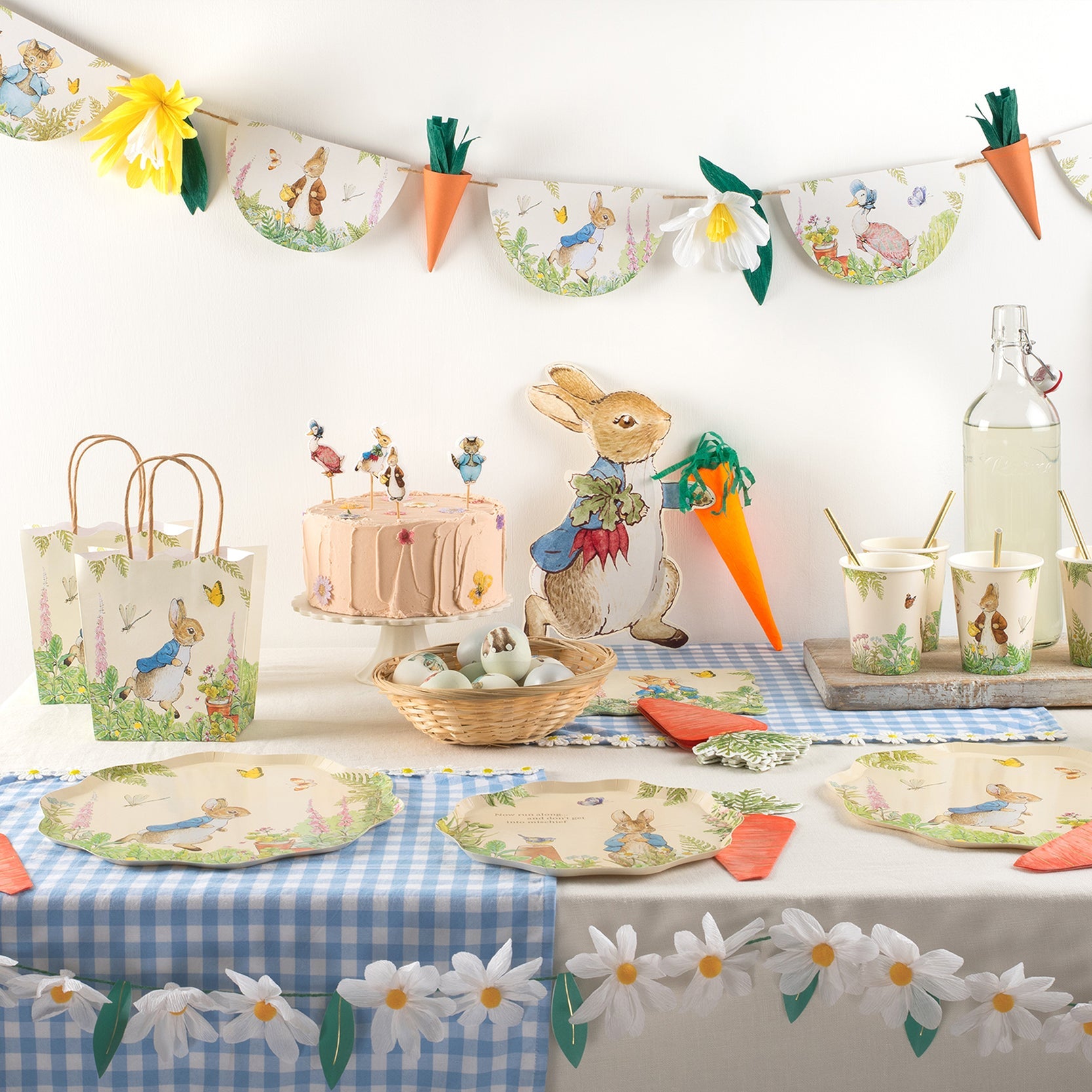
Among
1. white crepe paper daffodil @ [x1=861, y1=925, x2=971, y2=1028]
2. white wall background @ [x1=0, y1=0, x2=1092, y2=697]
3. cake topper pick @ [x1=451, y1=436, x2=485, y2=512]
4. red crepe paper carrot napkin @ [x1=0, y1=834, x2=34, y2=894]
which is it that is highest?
white wall background @ [x1=0, y1=0, x2=1092, y2=697]

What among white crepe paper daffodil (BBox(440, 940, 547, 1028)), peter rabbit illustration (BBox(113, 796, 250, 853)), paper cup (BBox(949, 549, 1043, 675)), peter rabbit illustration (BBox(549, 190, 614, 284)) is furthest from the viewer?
peter rabbit illustration (BBox(549, 190, 614, 284))

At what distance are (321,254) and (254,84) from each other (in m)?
0.21

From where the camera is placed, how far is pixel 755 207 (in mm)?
1367

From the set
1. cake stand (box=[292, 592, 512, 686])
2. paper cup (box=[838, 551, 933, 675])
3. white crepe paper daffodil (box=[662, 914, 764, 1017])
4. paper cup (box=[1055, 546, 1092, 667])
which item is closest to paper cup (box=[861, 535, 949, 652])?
paper cup (box=[838, 551, 933, 675])

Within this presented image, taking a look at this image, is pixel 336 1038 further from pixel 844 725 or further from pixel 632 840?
pixel 844 725

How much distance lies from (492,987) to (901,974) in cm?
28

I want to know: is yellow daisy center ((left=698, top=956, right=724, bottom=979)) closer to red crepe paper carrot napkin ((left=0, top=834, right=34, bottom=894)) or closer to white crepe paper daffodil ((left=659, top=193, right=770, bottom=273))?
red crepe paper carrot napkin ((left=0, top=834, right=34, bottom=894))

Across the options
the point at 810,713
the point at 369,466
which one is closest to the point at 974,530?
the point at 810,713

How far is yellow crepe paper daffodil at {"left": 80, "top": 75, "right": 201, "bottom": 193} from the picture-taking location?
4.11 feet

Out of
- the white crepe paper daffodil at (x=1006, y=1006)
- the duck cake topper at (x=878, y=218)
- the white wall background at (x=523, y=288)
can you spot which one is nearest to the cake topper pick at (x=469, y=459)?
the white wall background at (x=523, y=288)

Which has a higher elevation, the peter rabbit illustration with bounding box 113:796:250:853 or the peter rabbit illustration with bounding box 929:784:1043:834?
the peter rabbit illustration with bounding box 929:784:1043:834

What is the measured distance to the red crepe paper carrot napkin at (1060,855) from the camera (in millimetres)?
804

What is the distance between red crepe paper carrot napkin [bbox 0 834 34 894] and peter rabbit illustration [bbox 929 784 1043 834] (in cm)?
68

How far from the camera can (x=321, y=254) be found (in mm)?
1368
